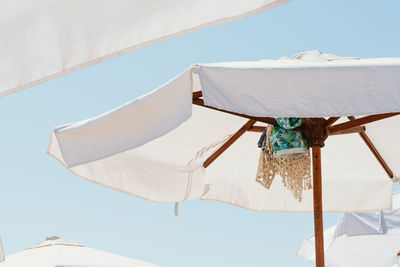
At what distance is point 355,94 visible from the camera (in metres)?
2.89

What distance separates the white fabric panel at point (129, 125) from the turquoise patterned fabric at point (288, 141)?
148cm

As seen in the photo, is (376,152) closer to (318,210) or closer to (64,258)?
(318,210)

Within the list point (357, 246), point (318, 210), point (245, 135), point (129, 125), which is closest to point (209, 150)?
point (245, 135)

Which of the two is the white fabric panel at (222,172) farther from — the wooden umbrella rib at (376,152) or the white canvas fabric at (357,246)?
the white canvas fabric at (357,246)

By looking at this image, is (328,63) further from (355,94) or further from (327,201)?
(327,201)

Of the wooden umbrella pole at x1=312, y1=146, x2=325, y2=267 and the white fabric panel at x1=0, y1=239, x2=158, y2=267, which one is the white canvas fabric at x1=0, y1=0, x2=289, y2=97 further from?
the white fabric panel at x1=0, y1=239, x2=158, y2=267

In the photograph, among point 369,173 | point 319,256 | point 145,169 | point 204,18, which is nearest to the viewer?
point 204,18

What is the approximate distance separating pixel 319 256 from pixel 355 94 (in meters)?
1.69

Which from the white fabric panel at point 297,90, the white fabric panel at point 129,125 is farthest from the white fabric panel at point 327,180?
the white fabric panel at point 129,125

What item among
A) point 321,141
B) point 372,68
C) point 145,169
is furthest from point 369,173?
point 372,68

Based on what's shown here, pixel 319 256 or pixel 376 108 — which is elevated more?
pixel 376 108

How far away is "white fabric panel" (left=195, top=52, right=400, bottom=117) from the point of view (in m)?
2.85

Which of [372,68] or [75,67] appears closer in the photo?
[75,67]

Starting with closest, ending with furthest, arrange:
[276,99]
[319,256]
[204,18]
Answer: [204,18]
[276,99]
[319,256]
